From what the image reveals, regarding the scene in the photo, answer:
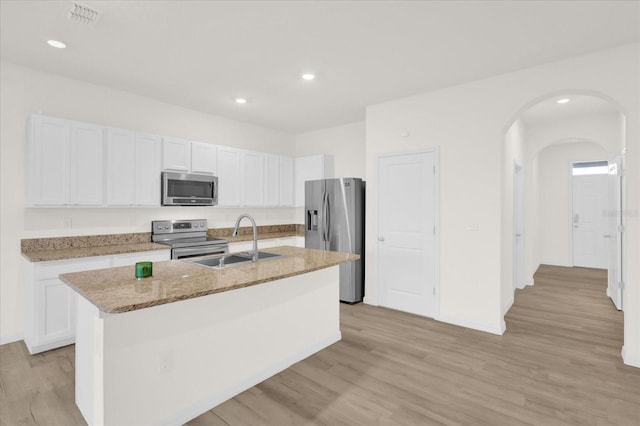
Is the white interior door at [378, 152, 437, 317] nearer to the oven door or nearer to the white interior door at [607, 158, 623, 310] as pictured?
the oven door

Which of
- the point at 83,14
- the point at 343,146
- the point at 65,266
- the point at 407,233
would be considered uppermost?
the point at 83,14

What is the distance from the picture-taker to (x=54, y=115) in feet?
11.5

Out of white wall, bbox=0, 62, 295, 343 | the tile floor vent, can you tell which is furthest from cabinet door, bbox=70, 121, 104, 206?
the tile floor vent

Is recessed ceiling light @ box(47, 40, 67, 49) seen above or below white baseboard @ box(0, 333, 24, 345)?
above

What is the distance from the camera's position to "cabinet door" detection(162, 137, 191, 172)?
4.12 meters

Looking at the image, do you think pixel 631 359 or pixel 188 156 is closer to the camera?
pixel 631 359

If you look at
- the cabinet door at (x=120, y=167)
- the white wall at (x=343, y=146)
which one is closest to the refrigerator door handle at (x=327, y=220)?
the white wall at (x=343, y=146)

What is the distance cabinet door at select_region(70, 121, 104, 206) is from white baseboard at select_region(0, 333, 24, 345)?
143 centimetres

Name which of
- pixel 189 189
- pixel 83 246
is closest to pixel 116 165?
pixel 189 189

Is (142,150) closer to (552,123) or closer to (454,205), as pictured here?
(454,205)

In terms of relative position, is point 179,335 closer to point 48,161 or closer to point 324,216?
point 48,161

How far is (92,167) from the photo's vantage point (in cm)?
350

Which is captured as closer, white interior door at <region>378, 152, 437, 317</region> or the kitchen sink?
the kitchen sink

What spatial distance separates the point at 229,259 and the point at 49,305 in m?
1.78
